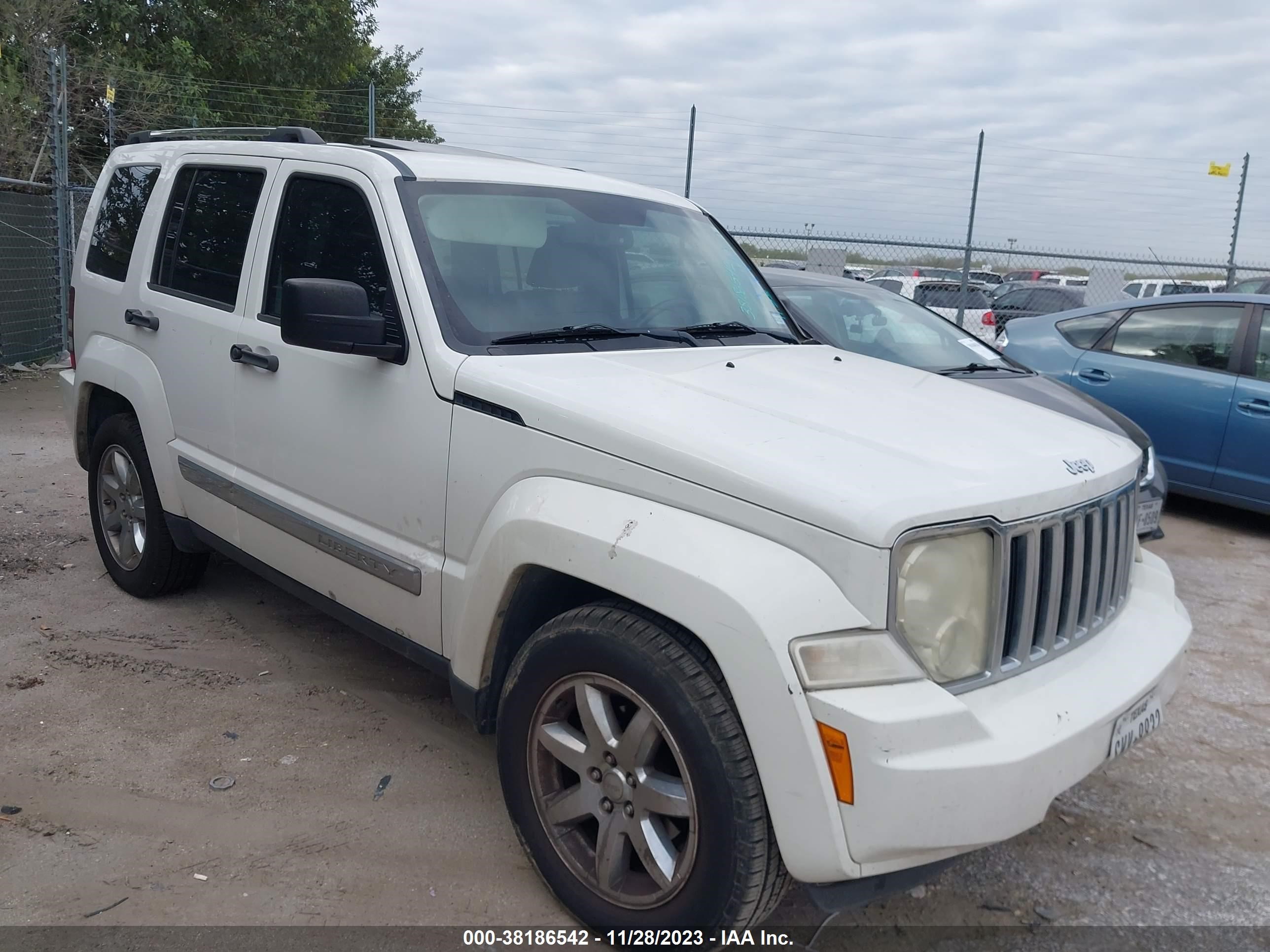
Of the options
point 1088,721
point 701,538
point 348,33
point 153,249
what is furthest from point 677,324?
point 348,33

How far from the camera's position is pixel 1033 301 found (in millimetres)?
15117

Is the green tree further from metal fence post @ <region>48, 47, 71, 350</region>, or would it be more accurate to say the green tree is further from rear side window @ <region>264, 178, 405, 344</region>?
rear side window @ <region>264, 178, 405, 344</region>

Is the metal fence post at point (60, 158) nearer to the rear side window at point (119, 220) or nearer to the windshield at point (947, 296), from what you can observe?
the rear side window at point (119, 220)

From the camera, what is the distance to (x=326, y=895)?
2.72 metres

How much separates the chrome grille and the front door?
149 cm

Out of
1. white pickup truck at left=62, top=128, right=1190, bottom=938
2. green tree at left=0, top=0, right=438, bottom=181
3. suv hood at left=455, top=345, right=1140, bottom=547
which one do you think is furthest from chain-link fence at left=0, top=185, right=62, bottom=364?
suv hood at left=455, top=345, right=1140, bottom=547

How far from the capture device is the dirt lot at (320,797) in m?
2.75

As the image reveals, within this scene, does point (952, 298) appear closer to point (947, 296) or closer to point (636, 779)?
point (947, 296)

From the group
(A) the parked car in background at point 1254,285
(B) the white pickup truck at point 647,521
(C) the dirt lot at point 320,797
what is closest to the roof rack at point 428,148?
(B) the white pickup truck at point 647,521

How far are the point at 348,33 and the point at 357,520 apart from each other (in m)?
25.7

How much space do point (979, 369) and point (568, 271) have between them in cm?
376

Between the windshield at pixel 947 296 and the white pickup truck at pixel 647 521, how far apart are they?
1064 centimetres

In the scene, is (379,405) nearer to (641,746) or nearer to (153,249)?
(641,746)

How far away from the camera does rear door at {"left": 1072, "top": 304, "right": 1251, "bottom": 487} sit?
6.80 meters
